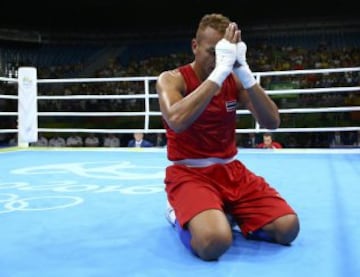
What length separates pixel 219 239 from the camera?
1.40 metres

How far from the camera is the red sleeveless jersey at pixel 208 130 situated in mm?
1693

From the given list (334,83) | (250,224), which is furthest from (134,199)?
(334,83)

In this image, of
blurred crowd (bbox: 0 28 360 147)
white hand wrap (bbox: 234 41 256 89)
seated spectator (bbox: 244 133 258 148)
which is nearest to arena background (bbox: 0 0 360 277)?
white hand wrap (bbox: 234 41 256 89)

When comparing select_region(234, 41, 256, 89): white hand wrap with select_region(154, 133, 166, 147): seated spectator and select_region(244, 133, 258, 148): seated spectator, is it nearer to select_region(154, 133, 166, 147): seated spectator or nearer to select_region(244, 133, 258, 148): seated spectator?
select_region(244, 133, 258, 148): seated spectator

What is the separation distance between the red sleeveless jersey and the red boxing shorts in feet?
0.18

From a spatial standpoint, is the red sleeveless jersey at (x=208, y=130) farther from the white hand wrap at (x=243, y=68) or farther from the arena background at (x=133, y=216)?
the arena background at (x=133, y=216)

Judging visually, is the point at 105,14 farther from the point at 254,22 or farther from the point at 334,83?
the point at 334,83

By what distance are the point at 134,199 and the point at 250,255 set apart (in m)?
0.93

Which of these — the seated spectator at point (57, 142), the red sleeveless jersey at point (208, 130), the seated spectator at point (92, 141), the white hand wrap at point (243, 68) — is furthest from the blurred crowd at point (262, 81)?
the white hand wrap at point (243, 68)

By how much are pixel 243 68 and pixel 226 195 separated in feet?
1.50

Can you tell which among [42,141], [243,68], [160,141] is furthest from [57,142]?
[243,68]

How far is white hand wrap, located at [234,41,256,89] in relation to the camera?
1529 millimetres

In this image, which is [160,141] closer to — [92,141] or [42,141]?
[92,141]

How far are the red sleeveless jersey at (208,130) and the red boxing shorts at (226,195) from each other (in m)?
0.06
